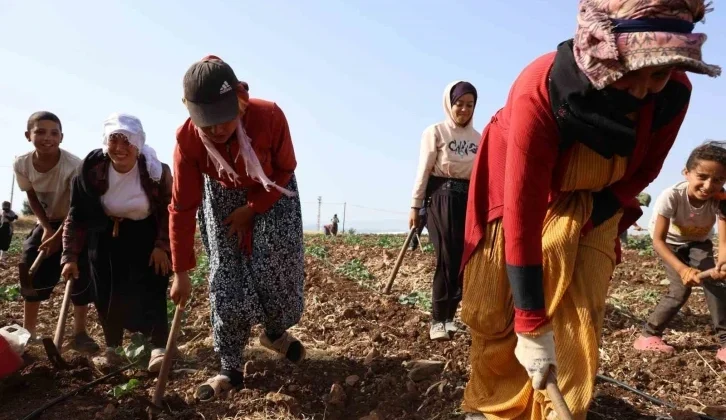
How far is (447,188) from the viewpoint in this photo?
A: 4.25m

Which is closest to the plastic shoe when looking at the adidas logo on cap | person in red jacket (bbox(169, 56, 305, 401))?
person in red jacket (bbox(169, 56, 305, 401))

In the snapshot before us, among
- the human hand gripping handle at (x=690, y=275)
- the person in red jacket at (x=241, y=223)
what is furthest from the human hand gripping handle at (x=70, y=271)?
the human hand gripping handle at (x=690, y=275)

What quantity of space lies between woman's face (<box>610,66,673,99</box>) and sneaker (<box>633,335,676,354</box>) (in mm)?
2604

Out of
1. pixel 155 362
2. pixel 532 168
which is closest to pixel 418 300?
pixel 155 362

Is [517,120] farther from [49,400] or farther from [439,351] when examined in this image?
[49,400]

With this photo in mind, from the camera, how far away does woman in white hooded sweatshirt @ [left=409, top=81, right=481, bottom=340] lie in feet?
13.5

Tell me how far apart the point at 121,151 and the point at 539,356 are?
2.69m

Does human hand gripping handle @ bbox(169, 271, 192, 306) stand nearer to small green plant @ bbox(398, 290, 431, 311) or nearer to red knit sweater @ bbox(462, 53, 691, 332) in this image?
red knit sweater @ bbox(462, 53, 691, 332)

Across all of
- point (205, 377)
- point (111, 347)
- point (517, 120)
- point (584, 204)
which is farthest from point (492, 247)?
point (111, 347)

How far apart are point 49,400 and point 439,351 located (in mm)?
2227

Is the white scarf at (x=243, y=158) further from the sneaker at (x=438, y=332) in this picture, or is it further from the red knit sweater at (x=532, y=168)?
the sneaker at (x=438, y=332)

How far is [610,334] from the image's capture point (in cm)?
433

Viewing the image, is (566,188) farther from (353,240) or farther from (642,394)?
(353,240)

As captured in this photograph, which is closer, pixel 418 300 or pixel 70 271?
pixel 70 271
